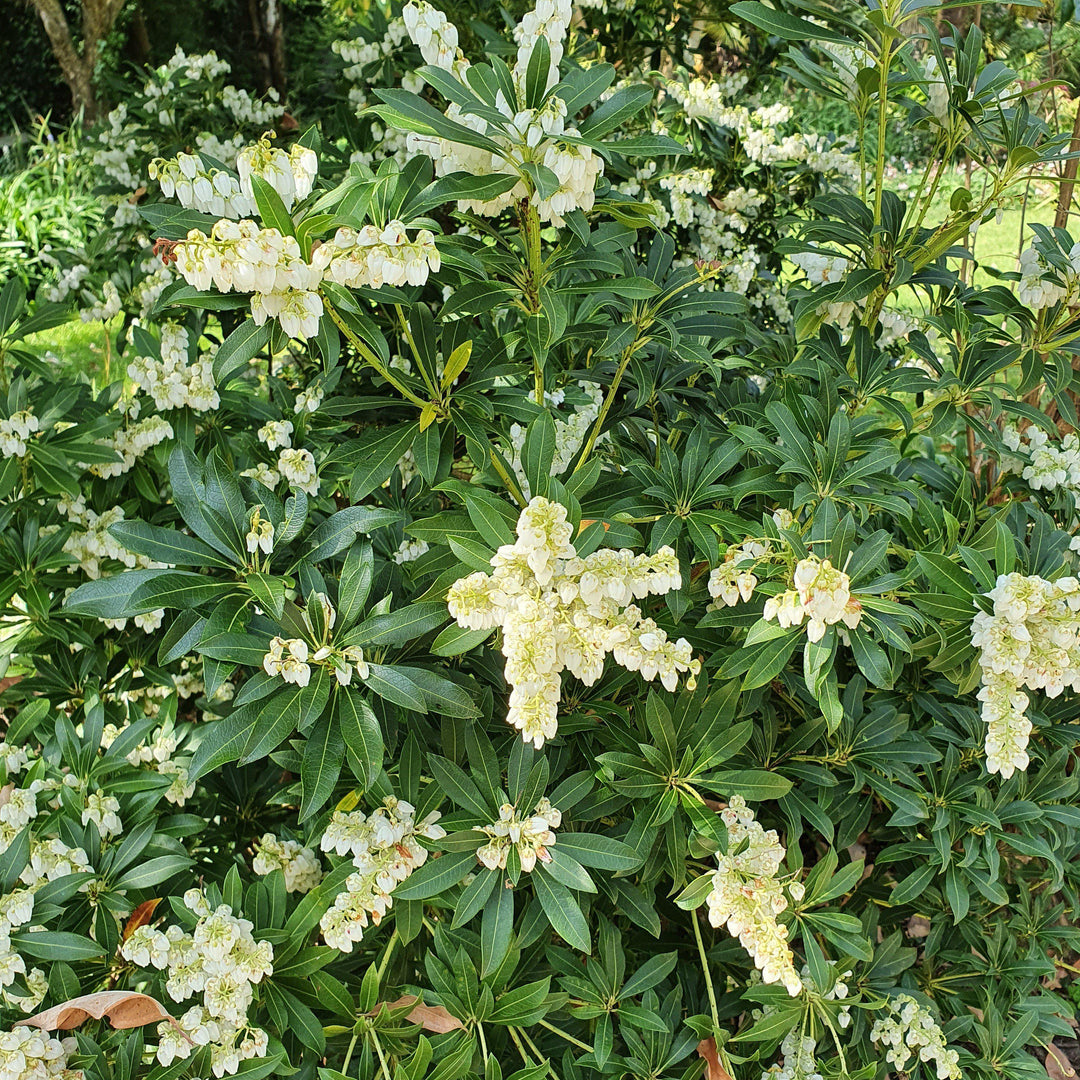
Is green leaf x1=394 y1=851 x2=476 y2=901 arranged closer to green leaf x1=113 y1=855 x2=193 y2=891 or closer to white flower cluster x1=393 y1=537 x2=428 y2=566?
green leaf x1=113 y1=855 x2=193 y2=891

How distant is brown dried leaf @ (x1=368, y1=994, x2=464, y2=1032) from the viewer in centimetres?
156

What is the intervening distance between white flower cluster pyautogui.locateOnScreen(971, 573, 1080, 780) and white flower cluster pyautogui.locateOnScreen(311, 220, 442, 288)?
877mm

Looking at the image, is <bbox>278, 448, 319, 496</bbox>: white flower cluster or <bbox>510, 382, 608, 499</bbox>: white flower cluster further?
<bbox>510, 382, 608, 499</bbox>: white flower cluster

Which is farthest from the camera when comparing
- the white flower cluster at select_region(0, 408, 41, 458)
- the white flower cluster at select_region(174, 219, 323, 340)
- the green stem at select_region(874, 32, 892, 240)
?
the white flower cluster at select_region(0, 408, 41, 458)

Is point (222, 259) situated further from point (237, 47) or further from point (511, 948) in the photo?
point (237, 47)

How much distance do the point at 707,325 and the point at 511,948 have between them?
1109 millimetres

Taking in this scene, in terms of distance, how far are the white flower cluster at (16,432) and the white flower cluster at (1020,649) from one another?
5.46 feet

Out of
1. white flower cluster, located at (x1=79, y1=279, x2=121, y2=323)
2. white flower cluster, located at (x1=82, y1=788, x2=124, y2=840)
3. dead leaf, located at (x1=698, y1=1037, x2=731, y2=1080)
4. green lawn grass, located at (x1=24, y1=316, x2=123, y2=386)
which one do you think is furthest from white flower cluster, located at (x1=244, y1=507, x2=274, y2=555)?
green lawn grass, located at (x1=24, y1=316, x2=123, y2=386)

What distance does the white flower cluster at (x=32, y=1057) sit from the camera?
127 cm

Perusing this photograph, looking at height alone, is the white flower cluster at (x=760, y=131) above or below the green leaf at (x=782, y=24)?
below

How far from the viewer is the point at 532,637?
1.19 meters

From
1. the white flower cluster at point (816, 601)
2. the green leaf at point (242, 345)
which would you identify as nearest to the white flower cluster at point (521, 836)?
the white flower cluster at point (816, 601)

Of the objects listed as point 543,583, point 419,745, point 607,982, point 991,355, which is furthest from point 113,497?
point 991,355

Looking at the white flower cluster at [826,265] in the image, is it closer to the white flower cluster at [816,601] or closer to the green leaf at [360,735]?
the white flower cluster at [816,601]
